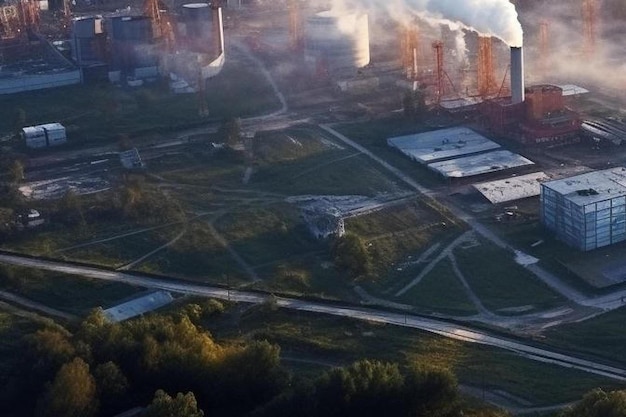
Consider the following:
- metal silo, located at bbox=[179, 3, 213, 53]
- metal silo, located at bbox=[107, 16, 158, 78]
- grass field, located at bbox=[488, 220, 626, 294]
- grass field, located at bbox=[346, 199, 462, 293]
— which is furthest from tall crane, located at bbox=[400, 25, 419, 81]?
grass field, located at bbox=[488, 220, 626, 294]

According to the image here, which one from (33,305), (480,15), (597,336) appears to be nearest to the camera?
(597,336)

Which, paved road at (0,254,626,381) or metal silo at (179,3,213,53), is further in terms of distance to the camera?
metal silo at (179,3,213,53)

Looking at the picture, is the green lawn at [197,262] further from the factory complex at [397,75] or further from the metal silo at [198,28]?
the metal silo at [198,28]

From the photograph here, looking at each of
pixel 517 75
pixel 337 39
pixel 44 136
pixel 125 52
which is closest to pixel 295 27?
pixel 337 39

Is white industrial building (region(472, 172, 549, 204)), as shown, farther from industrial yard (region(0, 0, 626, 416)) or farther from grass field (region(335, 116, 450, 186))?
grass field (region(335, 116, 450, 186))

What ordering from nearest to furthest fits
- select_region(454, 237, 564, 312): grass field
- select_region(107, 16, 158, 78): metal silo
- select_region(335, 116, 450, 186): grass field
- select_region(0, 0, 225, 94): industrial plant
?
select_region(454, 237, 564, 312): grass field → select_region(335, 116, 450, 186): grass field → select_region(0, 0, 225, 94): industrial plant → select_region(107, 16, 158, 78): metal silo

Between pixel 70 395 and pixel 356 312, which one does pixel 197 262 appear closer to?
pixel 356 312

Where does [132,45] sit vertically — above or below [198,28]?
below
